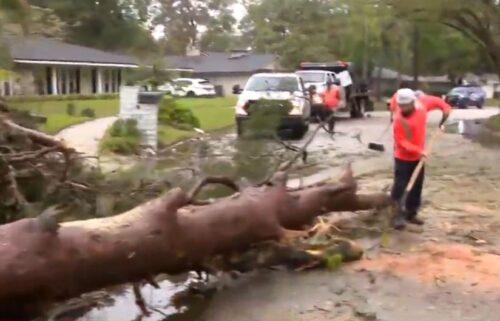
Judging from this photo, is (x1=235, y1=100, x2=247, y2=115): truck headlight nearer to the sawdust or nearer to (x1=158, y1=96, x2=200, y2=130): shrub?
(x1=158, y1=96, x2=200, y2=130): shrub

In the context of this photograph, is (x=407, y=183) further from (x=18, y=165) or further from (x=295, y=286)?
(x=18, y=165)

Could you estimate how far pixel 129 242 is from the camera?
5.37 m

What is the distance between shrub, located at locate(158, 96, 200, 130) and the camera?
70.4ft

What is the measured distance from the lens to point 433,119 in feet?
105

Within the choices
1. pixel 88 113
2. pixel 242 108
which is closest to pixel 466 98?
pixel 88 113

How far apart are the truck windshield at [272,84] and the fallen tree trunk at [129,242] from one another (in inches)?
592

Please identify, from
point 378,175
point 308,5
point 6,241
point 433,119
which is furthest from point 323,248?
point 308,5

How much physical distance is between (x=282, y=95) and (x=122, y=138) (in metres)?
5.78

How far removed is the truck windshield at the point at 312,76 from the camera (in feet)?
91.0

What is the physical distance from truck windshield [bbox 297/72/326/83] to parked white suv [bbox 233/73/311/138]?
4713mm

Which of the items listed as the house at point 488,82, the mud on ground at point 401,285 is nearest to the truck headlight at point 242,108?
the mud on ground at point 401,285

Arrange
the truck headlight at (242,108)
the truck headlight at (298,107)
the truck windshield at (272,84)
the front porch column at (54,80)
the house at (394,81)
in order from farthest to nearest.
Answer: the house at (394,81) < the front porch column at (54,80) < the truck windshield at (272,84) < the truck headlight at (298,107) < the truck headlight at (242,108)

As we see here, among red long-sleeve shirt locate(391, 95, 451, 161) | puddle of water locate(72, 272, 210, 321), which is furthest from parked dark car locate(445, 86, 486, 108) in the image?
puddle of water locate(72, 272, 210, 321)

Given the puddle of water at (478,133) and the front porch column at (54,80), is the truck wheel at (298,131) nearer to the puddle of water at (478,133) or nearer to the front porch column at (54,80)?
the puddle of water at (478,133)
